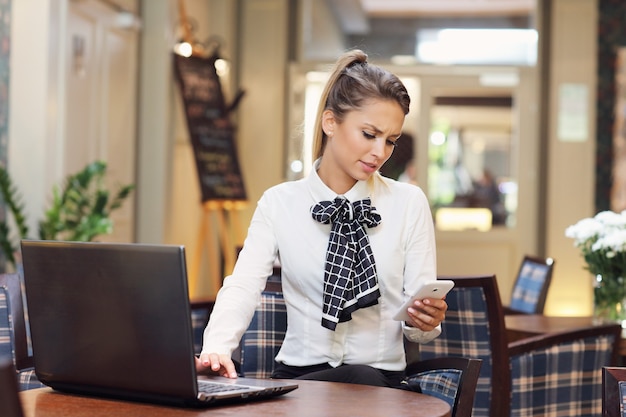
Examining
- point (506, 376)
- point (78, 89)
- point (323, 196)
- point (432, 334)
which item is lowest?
point (506, 376)

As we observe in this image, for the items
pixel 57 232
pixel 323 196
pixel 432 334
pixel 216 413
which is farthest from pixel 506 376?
pixel 57 232

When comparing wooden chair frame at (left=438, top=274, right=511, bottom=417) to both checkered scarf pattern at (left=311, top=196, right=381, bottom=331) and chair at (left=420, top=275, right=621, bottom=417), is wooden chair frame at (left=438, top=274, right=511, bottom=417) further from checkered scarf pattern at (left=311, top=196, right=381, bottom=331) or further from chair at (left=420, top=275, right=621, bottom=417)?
checkered scarf pattern at (left=311, top=196, right=381, bottom=331)

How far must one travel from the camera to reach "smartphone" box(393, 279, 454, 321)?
2.14 meters

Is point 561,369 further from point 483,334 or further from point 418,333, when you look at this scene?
point 418,333

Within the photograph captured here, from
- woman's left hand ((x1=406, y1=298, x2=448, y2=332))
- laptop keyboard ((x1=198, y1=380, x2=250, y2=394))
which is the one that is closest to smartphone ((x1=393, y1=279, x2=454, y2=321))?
woman's left hand ((x1=406, y1=298, x2=448, y2=332))

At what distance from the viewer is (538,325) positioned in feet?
13.6

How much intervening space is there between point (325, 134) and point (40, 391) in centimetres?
99

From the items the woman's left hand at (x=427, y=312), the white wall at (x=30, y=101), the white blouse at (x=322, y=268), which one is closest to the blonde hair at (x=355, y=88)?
the white blouse at (x=322, y=268)

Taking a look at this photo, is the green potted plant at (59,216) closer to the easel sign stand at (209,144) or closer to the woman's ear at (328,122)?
the easel sign stand at (209,144)

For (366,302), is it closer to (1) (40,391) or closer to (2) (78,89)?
(1) (40,391)

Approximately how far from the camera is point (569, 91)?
9.20 meters

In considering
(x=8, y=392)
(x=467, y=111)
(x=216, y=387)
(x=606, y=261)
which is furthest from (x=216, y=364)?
(x=467, y=111)

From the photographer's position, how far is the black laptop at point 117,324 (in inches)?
66.8

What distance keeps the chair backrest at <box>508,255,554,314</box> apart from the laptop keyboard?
3097 mm
